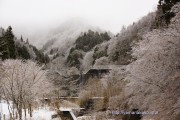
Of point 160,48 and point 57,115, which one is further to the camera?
point 57,115

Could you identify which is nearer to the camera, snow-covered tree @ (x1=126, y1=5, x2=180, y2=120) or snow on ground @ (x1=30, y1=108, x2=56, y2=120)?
snow-covered tree @ (x1=126, y1=5, x2=180, y2=120)

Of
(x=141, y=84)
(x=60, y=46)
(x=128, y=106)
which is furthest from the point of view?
(x=60, y=46)

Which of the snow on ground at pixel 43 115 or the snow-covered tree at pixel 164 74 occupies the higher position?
the snow-covered tree at pixel 164 74

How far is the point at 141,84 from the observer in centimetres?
2411

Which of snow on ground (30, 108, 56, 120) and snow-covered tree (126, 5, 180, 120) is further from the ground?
snow-covered tree (126, 5, 180, 120)

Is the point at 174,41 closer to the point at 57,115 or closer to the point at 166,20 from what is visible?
the point at 166,20

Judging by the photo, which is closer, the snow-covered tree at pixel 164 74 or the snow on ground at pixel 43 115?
the snow-covered tree at pixel 164 74

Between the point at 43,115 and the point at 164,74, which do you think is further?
the point at 43,115

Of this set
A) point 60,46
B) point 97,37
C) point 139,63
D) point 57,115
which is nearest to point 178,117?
point 139,63

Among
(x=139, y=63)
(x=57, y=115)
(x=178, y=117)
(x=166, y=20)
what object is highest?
(x=166, y=20)

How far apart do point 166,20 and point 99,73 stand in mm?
41362

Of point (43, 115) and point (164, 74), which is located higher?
point (164, 74)

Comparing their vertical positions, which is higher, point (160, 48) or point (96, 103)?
point (160, 48)

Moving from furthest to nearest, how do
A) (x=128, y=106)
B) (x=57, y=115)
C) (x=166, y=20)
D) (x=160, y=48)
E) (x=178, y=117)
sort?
(x=57, y=115) < (x=128, y=106) < (x=166, y=20) < (x=160, y=48) < (x=178, y=117)
